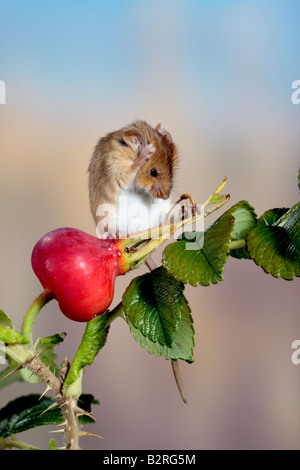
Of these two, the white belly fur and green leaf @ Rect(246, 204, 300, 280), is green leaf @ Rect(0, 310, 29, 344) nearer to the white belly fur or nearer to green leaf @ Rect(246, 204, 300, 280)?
green leaf @ Rect(246, 204, 300, 280)

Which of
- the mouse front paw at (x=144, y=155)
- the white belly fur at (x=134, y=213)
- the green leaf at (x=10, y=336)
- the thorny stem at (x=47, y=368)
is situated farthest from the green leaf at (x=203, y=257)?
the mouse front paw at (x=144, y=155)

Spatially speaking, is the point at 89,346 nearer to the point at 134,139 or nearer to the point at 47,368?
the point at 47,368

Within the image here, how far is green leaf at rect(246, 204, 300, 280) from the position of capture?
50 cm

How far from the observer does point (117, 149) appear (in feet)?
3.12

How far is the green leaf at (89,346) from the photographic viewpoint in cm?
48

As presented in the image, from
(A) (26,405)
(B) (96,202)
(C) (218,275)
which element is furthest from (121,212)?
(C) (218,275)

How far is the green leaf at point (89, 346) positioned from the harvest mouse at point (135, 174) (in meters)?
0.43

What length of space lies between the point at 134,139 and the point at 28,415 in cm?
51

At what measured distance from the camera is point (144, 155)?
920mm

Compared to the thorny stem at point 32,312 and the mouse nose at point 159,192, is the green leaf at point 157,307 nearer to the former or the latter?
the thorny stem at point 32,312

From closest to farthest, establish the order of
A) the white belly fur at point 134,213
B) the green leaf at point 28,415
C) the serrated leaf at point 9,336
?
the serrated leaf at point 9,336 < the green leaf at point 28,415 < the white belly fur at point 134,213

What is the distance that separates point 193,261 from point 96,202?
48 cm

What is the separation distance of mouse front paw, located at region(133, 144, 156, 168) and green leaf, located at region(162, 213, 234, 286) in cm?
43
